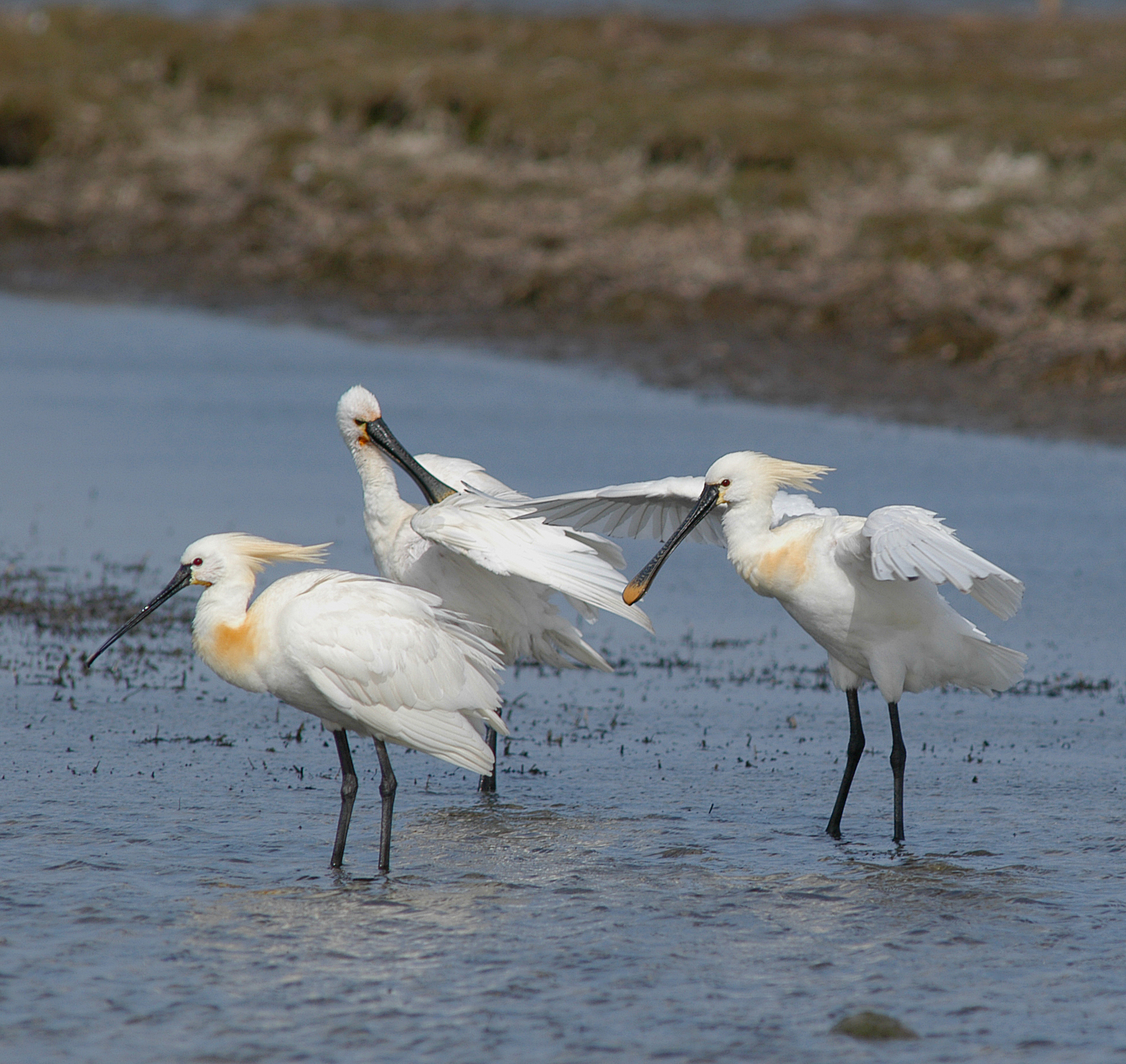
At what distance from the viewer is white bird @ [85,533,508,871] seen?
5895 millimetres

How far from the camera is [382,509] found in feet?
23.8

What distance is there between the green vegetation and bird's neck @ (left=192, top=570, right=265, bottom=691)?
9005 mm

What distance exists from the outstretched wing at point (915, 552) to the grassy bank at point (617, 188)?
294 inches

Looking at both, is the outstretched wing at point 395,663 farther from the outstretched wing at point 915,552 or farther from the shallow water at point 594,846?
the outstretched wing at point 915,552

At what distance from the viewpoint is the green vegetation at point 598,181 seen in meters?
15.7

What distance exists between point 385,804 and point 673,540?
157 centimetres

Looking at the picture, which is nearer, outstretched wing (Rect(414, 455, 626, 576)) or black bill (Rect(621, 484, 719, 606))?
black bill (Rect(621, 484, 719, 606))

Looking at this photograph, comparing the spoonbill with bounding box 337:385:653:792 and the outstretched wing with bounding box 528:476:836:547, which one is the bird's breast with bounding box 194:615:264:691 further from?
the outstretched wing with bounding box 528:476:836:547

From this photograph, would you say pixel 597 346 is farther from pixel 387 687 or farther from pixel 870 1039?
pixel 870 1039

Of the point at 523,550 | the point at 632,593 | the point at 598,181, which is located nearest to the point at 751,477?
the point at 632,593

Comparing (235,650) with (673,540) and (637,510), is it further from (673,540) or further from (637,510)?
(637,510)

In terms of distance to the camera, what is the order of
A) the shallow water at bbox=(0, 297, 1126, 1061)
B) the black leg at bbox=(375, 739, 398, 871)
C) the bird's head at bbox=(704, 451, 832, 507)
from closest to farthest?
the shallow water at bbox=(0, 297, 1126, 1061)
the black leg at bbox=(375, 739, 398, 871)
the bird's head at bbox=(704, 451, 832, 507)

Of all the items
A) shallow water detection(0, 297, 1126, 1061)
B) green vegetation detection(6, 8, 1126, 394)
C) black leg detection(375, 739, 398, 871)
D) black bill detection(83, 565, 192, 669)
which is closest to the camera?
shallow water detection(0, 297, 1126, 1061)

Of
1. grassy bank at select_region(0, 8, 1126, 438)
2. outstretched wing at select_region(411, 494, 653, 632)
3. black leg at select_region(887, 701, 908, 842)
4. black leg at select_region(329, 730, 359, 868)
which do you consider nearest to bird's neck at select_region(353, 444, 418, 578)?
outstretched wing at select_region(411, 494, 653, 632)
